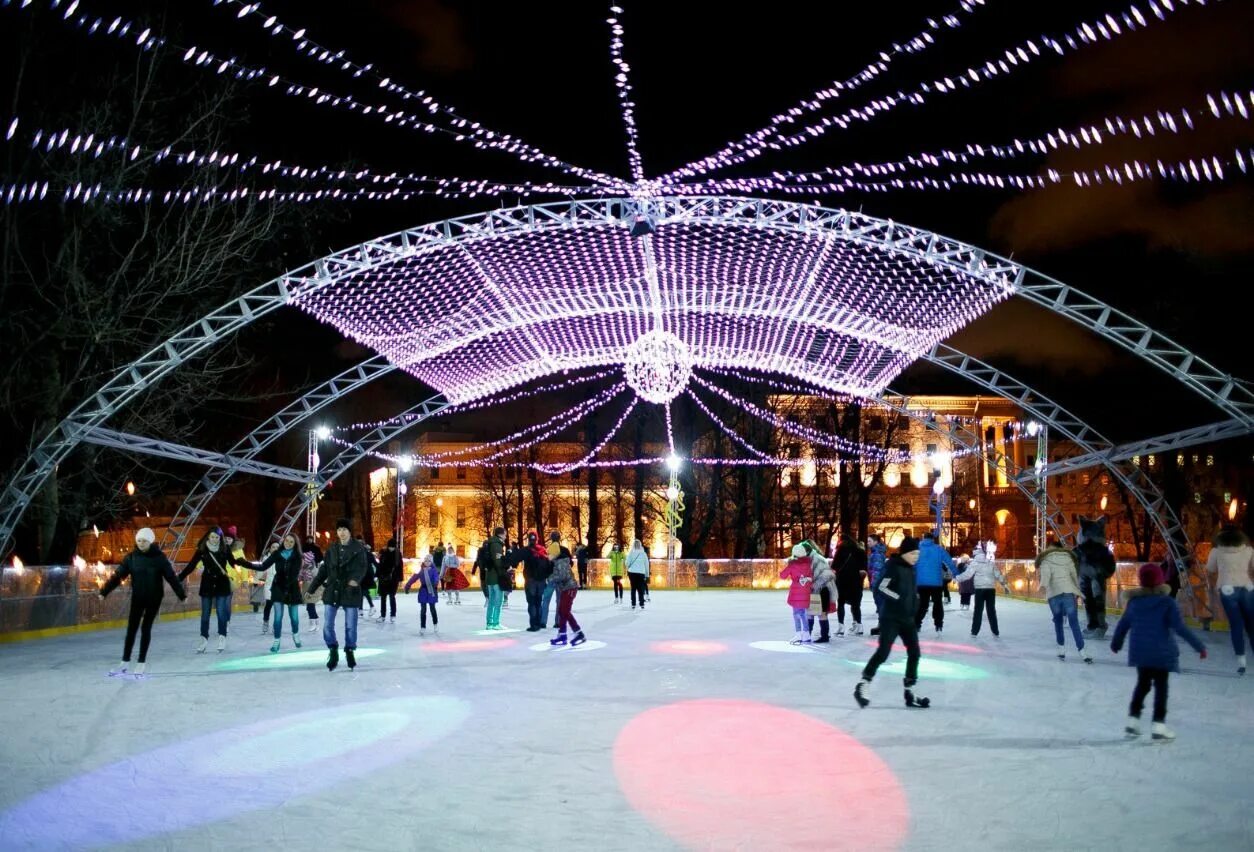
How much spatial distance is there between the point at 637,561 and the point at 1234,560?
15.8m

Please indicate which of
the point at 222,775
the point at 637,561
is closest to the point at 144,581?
the point at 222,775

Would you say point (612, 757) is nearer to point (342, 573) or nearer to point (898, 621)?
point (898, 621)

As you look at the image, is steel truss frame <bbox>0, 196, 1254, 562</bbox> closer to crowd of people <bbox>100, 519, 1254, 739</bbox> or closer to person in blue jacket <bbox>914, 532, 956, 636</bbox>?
crowd of people <bbox>100, 519, 1254, 739</bbox>

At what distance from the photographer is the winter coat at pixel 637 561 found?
26531 mm

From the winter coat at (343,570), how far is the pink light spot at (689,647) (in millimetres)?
4601

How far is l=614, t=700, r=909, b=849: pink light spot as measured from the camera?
18.0 ft

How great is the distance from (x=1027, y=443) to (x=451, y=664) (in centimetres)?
7909

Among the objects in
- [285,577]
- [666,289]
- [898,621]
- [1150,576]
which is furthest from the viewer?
[666,289]

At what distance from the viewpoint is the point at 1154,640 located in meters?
8.06

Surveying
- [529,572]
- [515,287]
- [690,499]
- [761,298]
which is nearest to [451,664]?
[529,572]

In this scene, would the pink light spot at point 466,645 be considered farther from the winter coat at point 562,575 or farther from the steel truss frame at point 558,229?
the steel truss frame at point 558,229

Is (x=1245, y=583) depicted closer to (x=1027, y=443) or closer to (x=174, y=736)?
(x=174, y=736)

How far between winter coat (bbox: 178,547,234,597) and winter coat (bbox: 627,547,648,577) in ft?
40.5

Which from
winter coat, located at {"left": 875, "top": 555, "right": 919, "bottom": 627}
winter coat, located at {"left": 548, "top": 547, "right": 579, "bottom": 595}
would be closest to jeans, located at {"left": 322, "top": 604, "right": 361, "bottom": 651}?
winter coat, located at {"left": 548, "top": 547, "right": 579, "bottom": 595}
